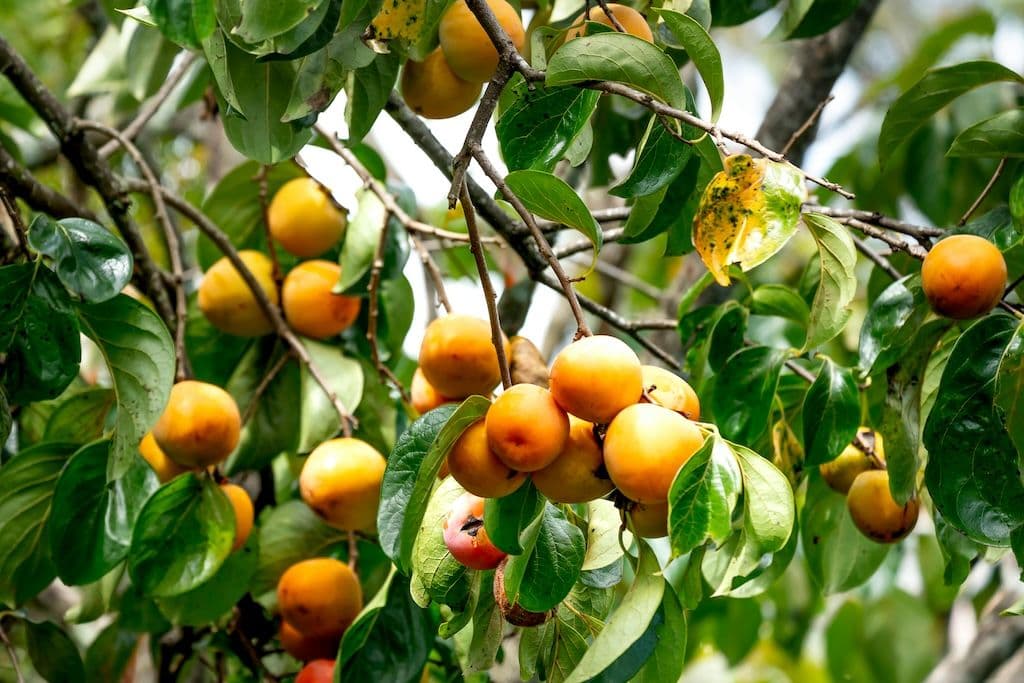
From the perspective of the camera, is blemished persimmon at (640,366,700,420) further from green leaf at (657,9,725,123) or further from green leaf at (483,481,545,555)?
green leaf at (657,9,725,123)

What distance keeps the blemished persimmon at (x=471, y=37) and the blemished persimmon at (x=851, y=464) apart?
553 millimetres

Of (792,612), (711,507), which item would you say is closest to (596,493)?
(711,507)

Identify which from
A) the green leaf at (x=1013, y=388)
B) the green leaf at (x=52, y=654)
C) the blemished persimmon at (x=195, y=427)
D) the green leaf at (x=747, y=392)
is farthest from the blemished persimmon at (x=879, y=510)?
the green leaf at (x=52, y=654)

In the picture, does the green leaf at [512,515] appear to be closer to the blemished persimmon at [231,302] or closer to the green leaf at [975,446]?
the green leaf at [975,446]

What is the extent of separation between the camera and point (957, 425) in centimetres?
93

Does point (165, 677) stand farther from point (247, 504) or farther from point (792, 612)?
point (792, 612)

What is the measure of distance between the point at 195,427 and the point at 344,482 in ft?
0.55

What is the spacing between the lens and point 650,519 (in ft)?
2.64

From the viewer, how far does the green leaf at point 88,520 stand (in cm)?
112

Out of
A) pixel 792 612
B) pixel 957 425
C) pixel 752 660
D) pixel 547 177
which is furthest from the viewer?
pixel 752 660

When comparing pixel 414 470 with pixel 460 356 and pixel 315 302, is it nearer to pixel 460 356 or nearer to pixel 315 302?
pixel 460 356

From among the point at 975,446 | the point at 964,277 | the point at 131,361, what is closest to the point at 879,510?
Answer: the point at 975,446

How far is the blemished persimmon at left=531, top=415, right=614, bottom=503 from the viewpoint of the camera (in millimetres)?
786

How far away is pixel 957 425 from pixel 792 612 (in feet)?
4.29
